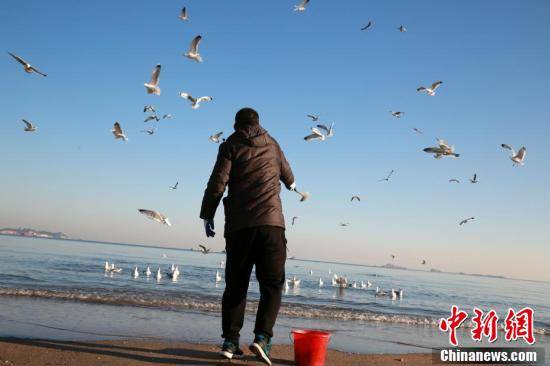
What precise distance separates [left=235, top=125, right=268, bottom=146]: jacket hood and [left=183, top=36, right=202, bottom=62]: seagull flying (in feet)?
29.0

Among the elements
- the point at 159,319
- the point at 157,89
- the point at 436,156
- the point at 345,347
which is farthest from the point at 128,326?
the point at 436,156

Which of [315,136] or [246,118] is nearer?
[246,118]

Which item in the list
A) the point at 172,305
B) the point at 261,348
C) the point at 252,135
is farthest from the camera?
the point at 172,305

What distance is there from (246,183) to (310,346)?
5.89 ft

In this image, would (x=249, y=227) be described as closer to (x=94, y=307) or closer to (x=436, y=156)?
(x=94, y=307)

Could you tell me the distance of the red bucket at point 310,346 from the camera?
204 inches

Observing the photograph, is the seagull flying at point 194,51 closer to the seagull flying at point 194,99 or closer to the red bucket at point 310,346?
the seagull flying at point 194,99

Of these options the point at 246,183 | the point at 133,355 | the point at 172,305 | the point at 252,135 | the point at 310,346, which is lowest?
the point at 172,305

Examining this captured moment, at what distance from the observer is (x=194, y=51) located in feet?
45.2

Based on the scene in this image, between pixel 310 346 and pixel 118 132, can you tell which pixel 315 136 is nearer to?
pixel 118 132

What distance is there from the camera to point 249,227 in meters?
5.11

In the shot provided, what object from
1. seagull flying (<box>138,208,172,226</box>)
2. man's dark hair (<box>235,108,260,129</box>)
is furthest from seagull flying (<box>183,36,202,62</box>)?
man's dark hair (<box>235,108,260,129</box>)

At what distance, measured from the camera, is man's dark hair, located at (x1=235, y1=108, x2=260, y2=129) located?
545 cm

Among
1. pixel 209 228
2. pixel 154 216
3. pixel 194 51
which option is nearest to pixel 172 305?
pixel 154 216
